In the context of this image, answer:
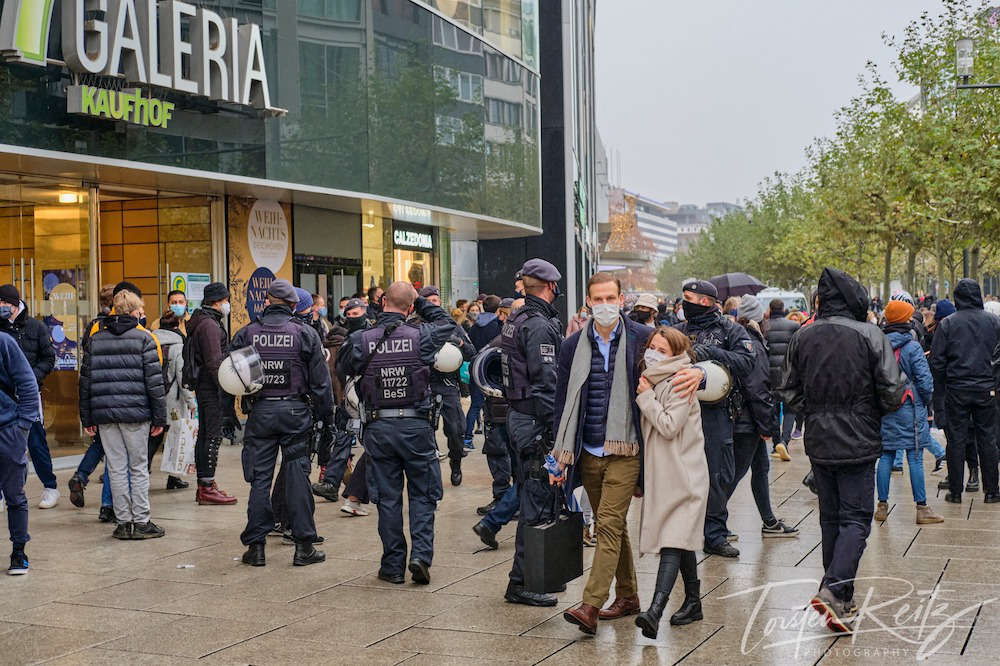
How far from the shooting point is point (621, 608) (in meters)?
6.59

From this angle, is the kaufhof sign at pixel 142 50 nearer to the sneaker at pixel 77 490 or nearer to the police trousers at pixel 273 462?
the sneaker at pixel 77 490

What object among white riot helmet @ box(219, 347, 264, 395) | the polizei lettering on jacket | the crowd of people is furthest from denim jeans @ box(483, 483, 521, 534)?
white riot helmet @ box(219, 347, 264, 395)

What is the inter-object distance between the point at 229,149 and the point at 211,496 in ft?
18.6

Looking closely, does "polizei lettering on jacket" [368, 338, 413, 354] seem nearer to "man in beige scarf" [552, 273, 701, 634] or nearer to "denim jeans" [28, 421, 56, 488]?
"man in beige scarf" [552, 273, 701, 634]

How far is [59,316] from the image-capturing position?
46.0 feet

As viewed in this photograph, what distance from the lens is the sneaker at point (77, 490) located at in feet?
35.0

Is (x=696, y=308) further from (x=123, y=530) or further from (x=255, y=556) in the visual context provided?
(x=123, y=530)

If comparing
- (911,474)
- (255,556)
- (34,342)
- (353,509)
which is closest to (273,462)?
(255,556)

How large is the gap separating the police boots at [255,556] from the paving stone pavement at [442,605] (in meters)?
0.09

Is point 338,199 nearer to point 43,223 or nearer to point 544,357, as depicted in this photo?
point 43,223

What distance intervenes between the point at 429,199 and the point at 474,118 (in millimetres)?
3207

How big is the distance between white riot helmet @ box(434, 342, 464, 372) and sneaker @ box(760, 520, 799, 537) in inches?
121

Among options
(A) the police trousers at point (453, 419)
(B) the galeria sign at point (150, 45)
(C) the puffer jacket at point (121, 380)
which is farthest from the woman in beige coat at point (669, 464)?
(B) the galeria sign at point (150, 45)

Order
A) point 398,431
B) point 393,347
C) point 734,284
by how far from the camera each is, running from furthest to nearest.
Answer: point 734,284
point 393,347
point 398,431
